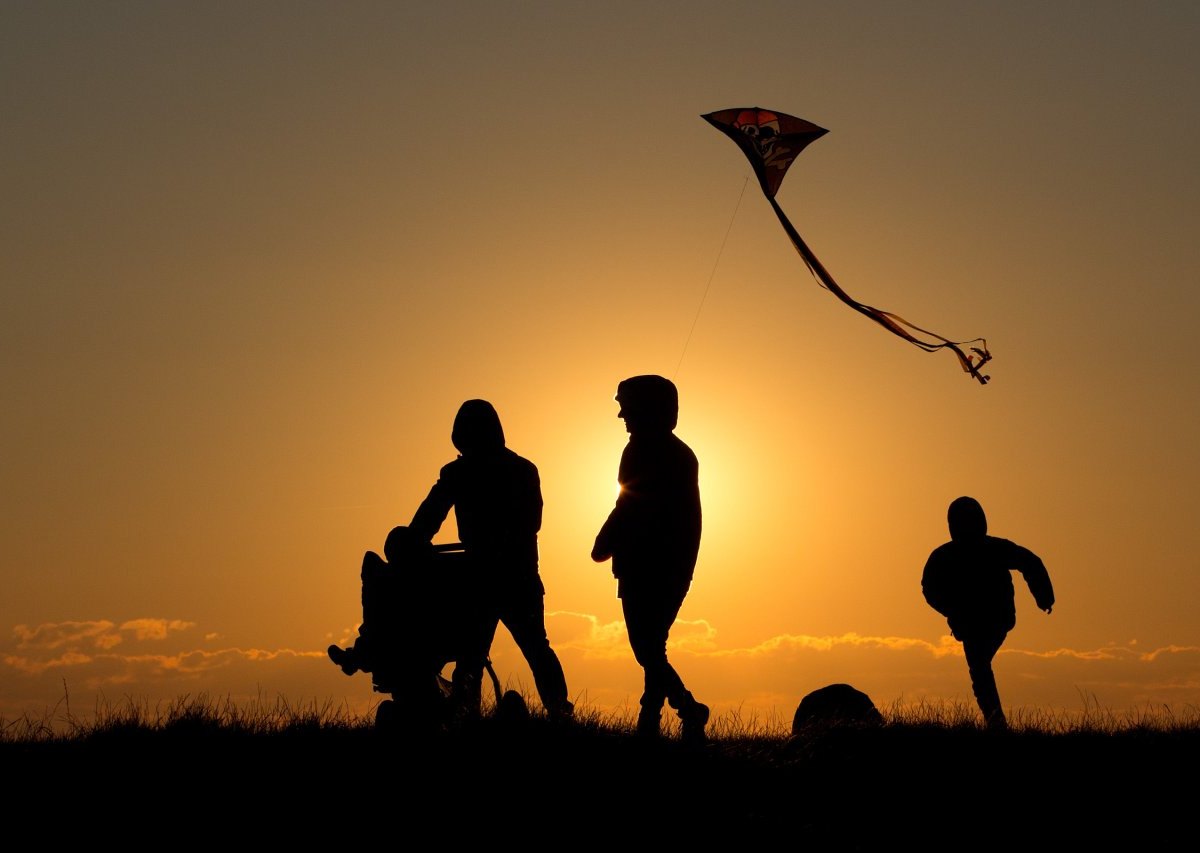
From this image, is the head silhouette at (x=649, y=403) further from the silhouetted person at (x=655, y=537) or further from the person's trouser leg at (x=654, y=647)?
the person's trouser leg at (x=654, y=647)

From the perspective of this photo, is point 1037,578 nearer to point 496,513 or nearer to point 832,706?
point 832,706


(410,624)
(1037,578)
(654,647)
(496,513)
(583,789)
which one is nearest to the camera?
(583,789)

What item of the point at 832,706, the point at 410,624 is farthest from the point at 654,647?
the point at 832,706

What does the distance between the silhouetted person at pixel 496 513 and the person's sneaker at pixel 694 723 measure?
897 mm

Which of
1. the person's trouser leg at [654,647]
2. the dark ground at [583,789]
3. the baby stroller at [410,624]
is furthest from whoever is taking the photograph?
the person's trouser leg at [654,647]

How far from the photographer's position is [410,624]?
34.8ft

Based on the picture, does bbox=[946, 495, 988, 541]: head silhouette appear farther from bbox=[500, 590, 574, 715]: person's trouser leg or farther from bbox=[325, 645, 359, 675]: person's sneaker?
bbox=[325, 645, 359, 675]: person's sneaker

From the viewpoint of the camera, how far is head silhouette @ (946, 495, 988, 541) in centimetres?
1392

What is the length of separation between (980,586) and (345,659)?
6059 mm

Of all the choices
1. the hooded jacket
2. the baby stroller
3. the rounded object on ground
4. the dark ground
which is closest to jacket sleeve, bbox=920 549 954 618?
the rounded object on ground

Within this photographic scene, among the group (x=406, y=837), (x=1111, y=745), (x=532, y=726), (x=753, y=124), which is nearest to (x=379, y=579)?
(x=532, y=726)

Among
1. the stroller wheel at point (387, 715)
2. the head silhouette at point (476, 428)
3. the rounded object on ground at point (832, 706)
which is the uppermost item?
the head silhouette at point (476, 428)

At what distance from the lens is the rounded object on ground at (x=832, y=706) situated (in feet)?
44.9

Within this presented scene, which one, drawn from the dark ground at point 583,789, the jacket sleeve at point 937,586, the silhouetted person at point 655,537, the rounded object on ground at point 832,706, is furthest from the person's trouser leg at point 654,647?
the jacket sleeve at point 937,586
